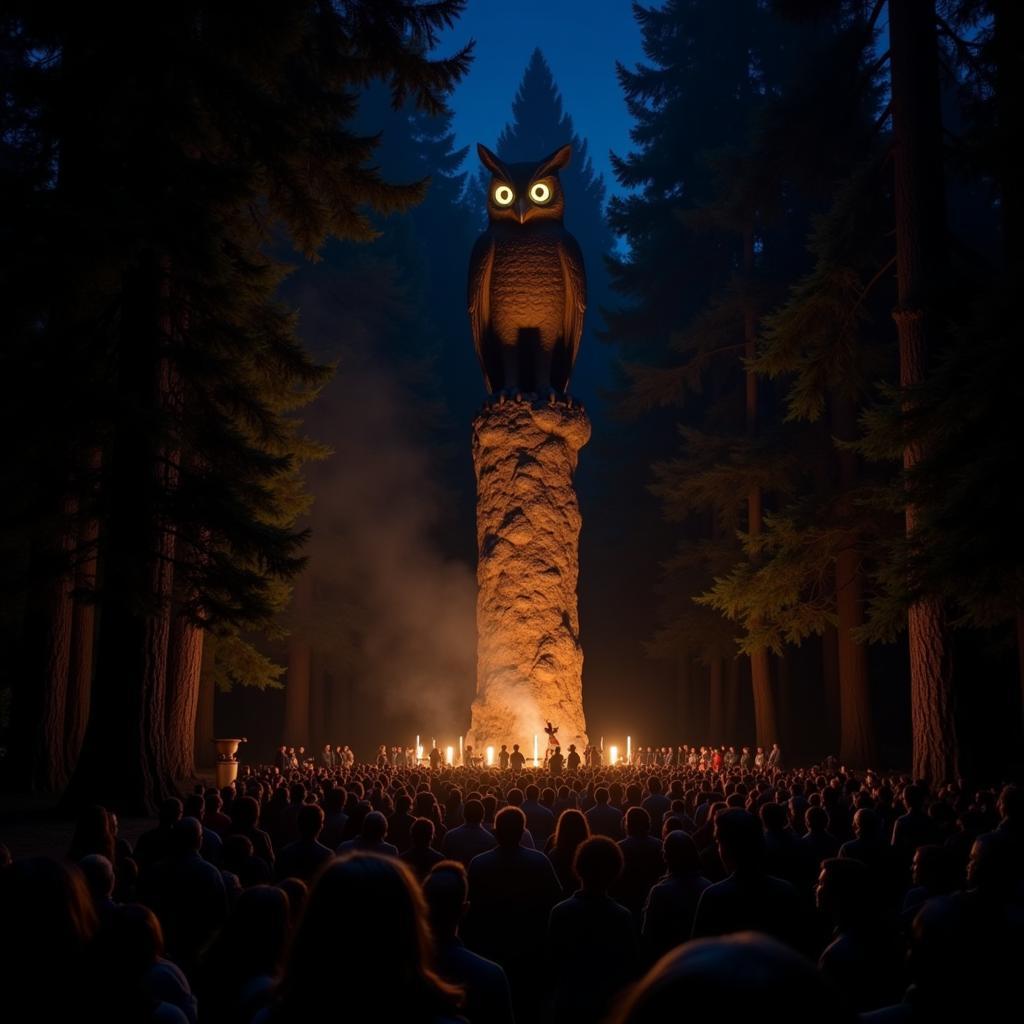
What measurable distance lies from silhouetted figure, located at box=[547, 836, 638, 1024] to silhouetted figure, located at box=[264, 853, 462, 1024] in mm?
2414

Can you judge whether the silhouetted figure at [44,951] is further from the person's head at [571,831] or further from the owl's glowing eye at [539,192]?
the owl's glowing eye at [539,192]

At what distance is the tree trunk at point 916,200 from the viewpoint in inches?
551

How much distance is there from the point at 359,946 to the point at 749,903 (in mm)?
2663

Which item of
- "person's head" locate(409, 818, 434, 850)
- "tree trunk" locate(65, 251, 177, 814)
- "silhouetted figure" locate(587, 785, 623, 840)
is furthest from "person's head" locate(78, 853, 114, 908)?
"tree trunk" locate(65, 251, 177, 814)

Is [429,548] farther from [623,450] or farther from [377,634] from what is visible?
[623,450]

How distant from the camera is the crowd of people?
179cm

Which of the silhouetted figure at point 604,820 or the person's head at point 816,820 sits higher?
the person's head at point 816,820

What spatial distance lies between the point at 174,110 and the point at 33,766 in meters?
10.2

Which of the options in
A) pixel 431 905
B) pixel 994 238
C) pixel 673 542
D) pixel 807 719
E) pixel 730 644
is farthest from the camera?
pixel 673 542

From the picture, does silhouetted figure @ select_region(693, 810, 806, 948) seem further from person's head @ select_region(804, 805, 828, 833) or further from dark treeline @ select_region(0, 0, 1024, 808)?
dark treeline @ select_region(0, 0, 1024, 808)

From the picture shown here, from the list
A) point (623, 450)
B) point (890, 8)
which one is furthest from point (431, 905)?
point (623, 450)

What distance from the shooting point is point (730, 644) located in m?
27.5

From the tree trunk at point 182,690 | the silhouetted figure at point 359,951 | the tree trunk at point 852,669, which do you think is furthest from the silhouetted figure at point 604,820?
the tree trunk at point 852,669

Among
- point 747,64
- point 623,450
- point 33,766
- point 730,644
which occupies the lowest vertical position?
point 33,766
